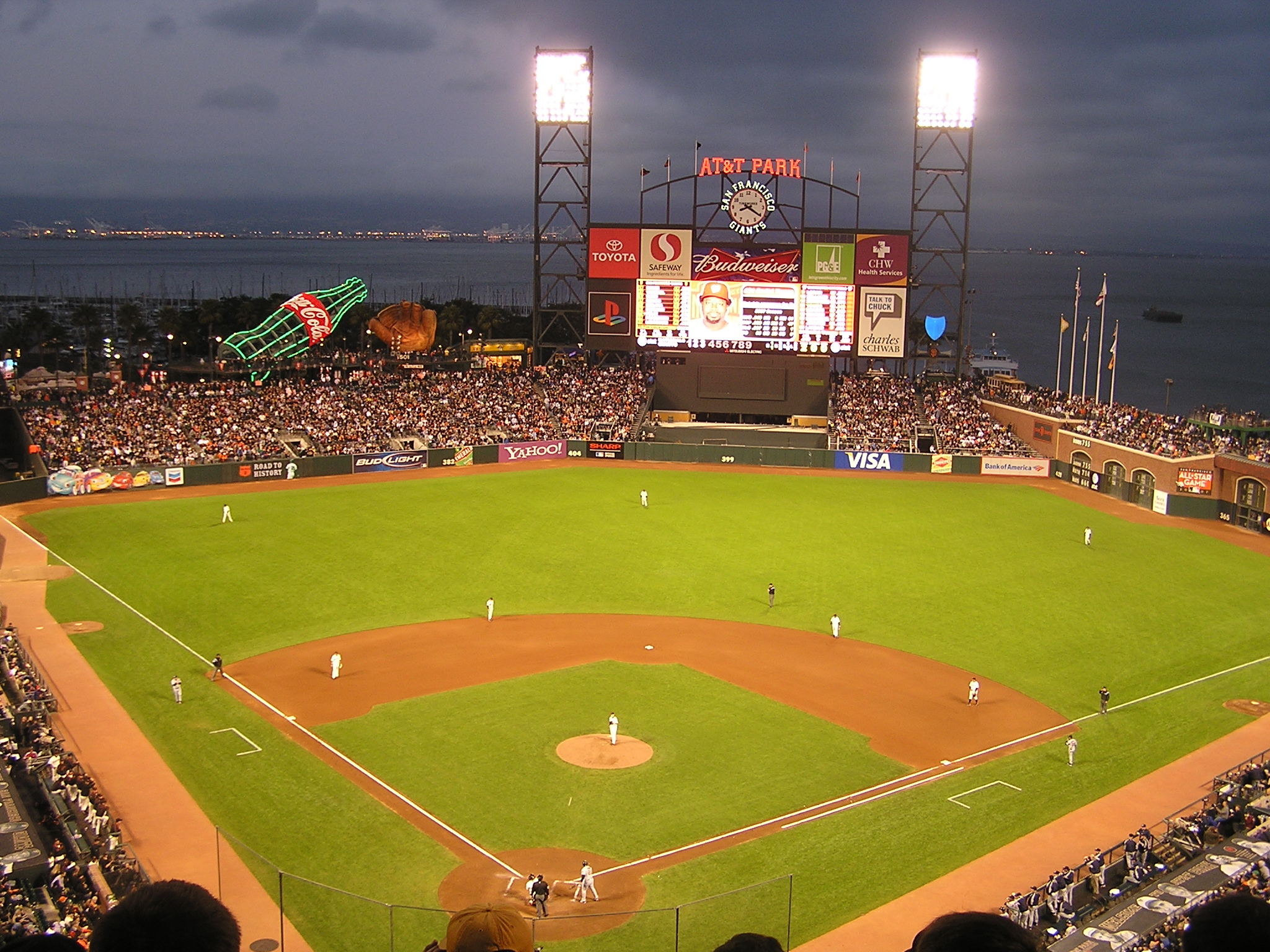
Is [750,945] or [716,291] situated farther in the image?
[716,291]

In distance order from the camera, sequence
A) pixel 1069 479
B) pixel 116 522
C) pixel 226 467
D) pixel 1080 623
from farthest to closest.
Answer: pixel 1069 479 < pixel 226 467 < pixel 116 522 < pixel 1080 623

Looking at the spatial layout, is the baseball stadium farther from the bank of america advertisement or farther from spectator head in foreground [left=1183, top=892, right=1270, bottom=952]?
spectator head in foreground [left=1183, top=892, right=1270, bottom=952]

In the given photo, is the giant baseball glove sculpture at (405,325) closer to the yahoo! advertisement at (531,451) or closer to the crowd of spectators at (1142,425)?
the yahoo! advertisement at (531,451)

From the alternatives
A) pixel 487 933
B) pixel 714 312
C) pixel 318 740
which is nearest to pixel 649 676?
Answer: pixel 318 740

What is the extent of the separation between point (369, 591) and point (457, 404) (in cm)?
3064

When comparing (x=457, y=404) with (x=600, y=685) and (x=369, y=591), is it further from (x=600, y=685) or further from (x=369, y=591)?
(x=600, y=685)

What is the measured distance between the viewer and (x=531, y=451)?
65.9 m

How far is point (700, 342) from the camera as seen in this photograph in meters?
69.7

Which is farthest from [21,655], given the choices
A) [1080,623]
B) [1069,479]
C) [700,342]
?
[1069,479]

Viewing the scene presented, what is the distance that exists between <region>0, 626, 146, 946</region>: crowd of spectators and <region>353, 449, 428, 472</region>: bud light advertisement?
33.8 meters

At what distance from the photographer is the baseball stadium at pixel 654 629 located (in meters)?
20.5

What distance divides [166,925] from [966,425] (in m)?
68.4

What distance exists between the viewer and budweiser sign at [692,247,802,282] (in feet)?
227

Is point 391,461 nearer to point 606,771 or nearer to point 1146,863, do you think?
point 606,771
